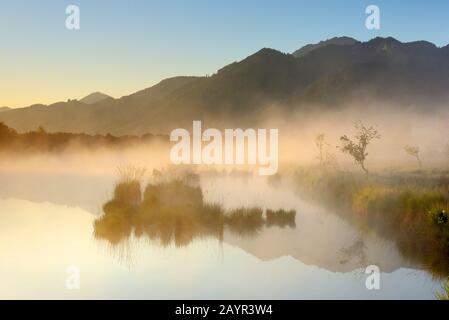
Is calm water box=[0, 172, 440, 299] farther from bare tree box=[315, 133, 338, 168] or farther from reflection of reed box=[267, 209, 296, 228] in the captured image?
bare tree box=[315, 133, 338, 168]

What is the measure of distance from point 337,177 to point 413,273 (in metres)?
22.2

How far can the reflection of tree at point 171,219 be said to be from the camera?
71.4 feet

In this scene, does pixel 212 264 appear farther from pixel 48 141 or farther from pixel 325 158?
pixel 48 141

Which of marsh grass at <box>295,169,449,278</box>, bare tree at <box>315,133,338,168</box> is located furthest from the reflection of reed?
bare tree at <box>315,133,338,168</box>

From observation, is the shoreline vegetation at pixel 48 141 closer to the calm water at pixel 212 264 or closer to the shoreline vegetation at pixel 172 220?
the calm water at pixel 212 264

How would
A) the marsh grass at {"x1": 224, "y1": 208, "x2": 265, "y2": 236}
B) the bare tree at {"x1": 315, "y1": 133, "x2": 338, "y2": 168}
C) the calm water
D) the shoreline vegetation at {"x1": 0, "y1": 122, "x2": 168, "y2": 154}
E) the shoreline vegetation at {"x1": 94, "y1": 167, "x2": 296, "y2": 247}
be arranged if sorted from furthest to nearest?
the shoreline vegetation at {"x1": 0, "y1": 122, "x2": 168, "y2": 154}, the bare tree at {"x1": 315, "y1": 133, "x2": 338, "y2": 168}, the marsh grass at {"x1": 224, "y1": 208, "x2": 265, "y2": 236}, the shoreline vegetation at {"x1": 94, "y1": 167, "x2": 296, "y2": 247}, the calm water

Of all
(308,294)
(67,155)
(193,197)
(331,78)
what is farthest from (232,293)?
(331,78)

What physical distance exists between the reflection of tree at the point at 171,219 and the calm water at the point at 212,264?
2.19 ft

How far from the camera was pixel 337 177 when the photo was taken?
3875 centimetres

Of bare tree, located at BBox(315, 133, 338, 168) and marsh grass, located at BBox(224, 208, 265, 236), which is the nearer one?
marsh grass, located at BBox(224, 208, 265, 236)

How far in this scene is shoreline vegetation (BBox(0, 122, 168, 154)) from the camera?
77.8 metres

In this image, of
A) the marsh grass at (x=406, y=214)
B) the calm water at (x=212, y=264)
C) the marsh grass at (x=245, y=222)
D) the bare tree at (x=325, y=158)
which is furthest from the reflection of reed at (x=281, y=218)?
the bare tree at (x=325, y=158)

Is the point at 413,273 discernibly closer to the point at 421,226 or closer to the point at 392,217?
the point at 421,226

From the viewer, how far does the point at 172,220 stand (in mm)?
23156
